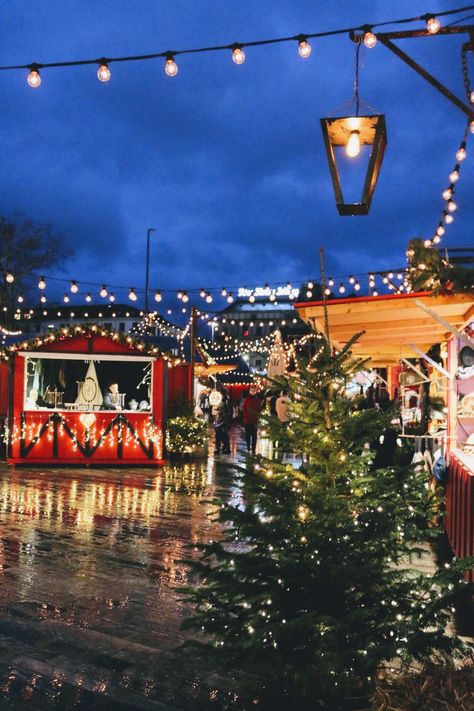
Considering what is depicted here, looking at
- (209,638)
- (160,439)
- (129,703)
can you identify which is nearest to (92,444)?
(160,439)

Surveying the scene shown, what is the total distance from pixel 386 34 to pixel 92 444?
1125 centimetres

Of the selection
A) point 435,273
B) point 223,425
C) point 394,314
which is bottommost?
point 223,425

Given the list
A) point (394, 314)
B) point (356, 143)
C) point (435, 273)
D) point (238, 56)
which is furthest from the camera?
point (394, 314)

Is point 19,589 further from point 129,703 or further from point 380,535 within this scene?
point 380,535

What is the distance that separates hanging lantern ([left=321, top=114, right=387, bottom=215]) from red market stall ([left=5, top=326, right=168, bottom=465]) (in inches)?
413

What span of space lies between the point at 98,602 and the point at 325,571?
2.79 metres

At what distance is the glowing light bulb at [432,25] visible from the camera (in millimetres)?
5875

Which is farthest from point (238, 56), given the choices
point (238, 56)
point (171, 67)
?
point (171, 67)

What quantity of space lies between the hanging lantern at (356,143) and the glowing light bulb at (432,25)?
1.90 metres

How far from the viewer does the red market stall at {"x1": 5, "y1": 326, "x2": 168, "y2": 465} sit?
48.0ft

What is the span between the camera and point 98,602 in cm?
527

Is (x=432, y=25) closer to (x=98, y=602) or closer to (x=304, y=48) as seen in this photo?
(x=304, y=48)

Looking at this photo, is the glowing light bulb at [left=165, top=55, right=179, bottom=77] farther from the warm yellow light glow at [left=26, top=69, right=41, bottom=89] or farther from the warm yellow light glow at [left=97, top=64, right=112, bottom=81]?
the warm yellow light glow at [left=26, top=69, right=41, bottom=89]

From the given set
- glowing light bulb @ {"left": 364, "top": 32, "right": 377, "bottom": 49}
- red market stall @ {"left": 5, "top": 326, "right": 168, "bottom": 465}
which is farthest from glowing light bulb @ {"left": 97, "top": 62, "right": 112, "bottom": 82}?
red market stall @ {"left": 5, "top": 326, "right": 168, "bottom": 465}
